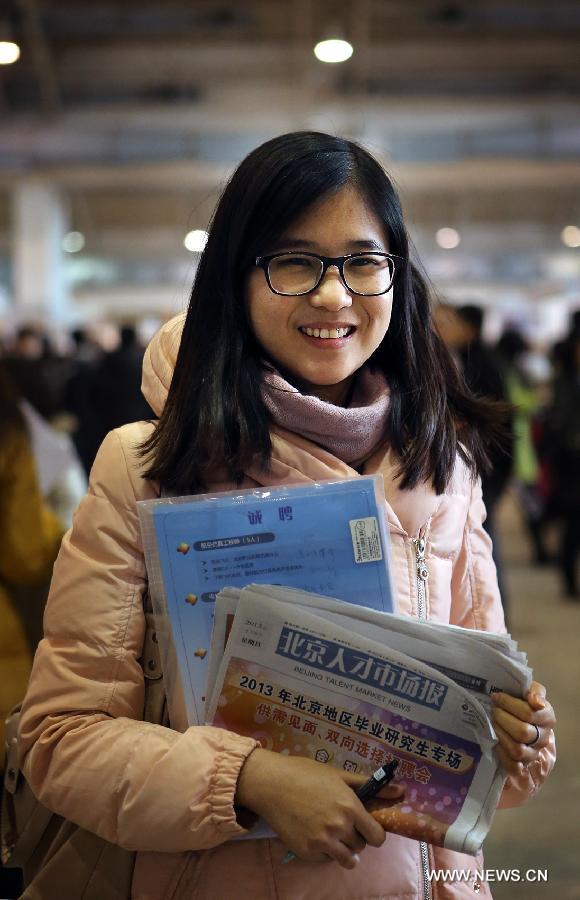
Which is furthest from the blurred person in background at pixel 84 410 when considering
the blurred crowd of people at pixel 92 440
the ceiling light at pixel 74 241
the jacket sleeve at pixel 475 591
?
the ceiling light at pixel 74 241

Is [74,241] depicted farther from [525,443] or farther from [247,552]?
[247,552]

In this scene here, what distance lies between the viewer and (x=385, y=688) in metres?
1.06

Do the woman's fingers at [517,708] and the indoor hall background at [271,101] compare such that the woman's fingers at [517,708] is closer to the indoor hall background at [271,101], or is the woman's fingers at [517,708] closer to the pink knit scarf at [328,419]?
the pink knit scarf at [328,419]

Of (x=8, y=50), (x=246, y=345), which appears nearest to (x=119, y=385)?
(x=8, y=50)

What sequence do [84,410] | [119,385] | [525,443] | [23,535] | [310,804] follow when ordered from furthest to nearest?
1. [84,410]
2. [119,385]
3. [525,443]
4. [23,535]
5. [310,804]

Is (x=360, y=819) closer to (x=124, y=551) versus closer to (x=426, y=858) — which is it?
(x=426, y=858)

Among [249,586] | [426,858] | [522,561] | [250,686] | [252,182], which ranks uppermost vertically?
[252,182]

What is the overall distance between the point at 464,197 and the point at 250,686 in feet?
56.0

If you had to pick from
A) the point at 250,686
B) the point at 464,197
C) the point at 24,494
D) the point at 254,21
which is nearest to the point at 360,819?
the point at 250,686

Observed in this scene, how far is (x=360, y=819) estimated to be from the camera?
3.38 feet

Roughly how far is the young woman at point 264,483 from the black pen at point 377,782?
0.06 feet

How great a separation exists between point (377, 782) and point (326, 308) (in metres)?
0.58

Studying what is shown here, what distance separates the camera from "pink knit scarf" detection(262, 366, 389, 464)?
121 centimetres

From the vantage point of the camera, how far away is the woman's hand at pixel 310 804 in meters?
1.03
